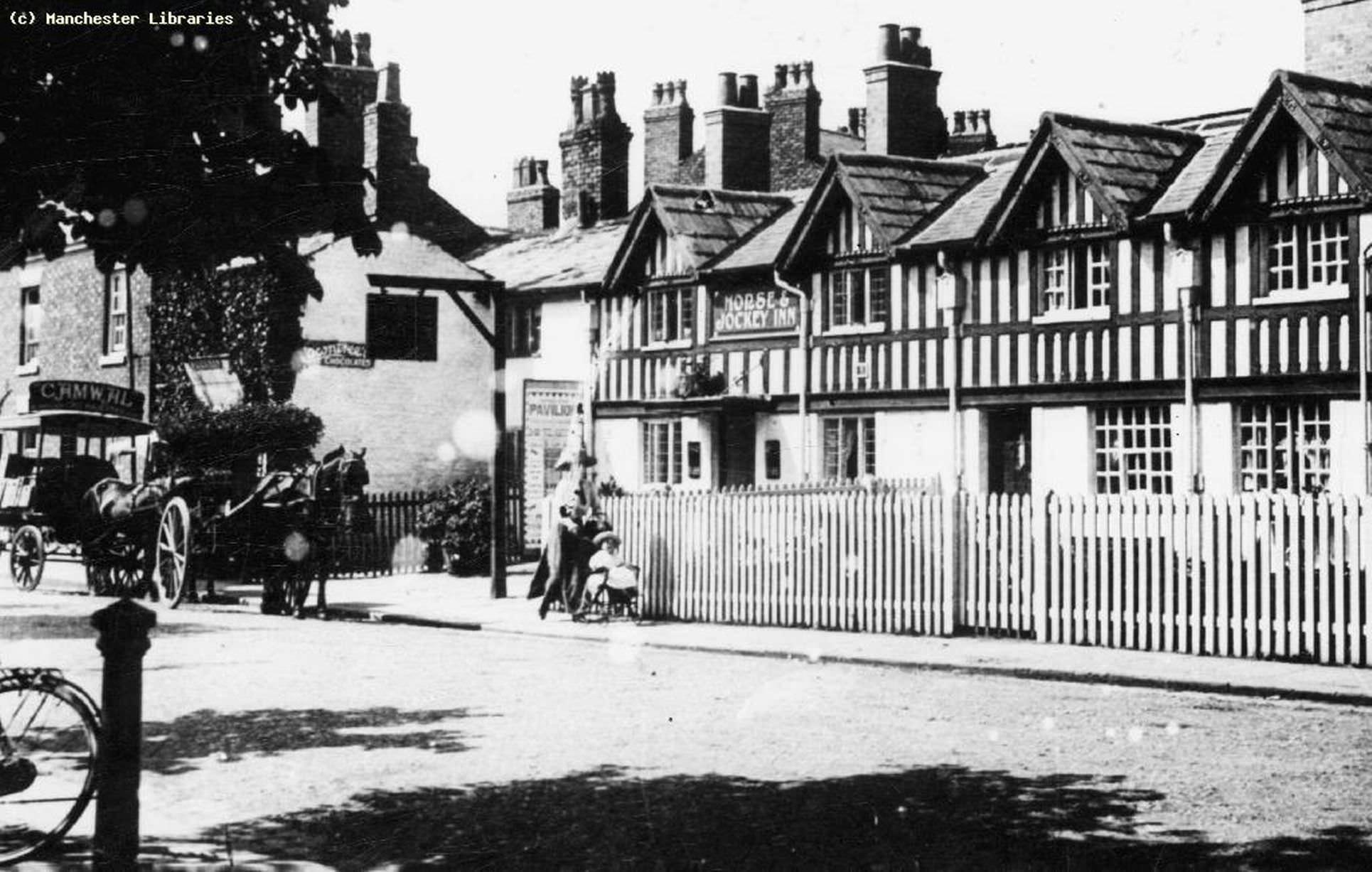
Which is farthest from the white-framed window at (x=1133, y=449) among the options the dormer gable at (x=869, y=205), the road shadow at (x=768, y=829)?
the road shadow at (x=768, y=829)

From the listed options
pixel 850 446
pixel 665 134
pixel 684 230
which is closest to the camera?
pixel 850 446

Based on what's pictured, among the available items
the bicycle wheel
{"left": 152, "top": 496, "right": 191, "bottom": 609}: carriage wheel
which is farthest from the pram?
the bicycle wheel

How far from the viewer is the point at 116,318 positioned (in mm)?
35125

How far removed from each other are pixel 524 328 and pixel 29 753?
1168 inches

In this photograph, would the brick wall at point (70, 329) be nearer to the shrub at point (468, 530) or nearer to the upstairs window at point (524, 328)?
the upstairs window at point (524, 328)

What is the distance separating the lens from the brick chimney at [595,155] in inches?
1555

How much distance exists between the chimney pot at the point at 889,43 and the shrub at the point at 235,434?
1356 cm

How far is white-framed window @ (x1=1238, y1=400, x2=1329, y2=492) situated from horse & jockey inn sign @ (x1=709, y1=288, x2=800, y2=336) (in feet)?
31.0

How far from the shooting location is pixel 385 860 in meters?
6.58

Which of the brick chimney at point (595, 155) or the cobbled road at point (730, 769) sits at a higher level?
the brick chimney at point (595, 155)

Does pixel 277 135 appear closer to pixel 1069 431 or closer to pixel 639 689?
pixel 639 689

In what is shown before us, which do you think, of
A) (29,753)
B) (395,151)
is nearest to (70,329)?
(395,151)

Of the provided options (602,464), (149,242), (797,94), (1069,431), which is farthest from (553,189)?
(149,242)

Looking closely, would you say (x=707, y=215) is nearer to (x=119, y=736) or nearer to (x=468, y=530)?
(x=468, y=530)
